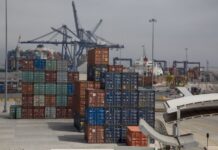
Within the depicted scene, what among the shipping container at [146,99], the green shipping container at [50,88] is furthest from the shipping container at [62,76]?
the shipping container at [146,99]

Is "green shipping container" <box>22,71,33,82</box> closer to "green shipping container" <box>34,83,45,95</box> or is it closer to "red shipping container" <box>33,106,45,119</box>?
"green shipping container" <box>34,83,45,95</box>

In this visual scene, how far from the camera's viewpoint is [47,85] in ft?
206

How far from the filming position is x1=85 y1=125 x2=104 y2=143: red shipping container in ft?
137

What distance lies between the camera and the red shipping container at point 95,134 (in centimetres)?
4181

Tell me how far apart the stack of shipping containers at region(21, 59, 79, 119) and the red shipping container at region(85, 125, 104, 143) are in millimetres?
20550

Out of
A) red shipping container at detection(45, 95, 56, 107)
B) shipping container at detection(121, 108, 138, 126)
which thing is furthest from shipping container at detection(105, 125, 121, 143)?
red shipping container at detection(45, 95, 56, 107)

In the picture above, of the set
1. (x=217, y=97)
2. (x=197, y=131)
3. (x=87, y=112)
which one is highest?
(x=217, y=97)

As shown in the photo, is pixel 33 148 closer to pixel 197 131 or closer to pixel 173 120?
pixel 173 120

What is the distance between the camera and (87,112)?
4238 cm

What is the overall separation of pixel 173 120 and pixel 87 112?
66.1 feet

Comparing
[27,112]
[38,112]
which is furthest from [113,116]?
[27,112]

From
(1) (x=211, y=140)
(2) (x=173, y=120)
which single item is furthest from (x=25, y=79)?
(2) (x=173, y=120)

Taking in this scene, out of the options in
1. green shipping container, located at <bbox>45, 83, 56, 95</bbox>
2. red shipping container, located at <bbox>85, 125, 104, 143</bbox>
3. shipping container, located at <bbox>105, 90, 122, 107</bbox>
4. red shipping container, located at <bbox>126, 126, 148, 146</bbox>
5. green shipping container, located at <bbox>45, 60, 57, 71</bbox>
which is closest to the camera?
red shipping container, located at <bbox>126, 126, 148, 146</bbox>

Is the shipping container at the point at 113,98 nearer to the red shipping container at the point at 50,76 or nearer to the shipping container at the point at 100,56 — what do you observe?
the shipping container at the point at 100,56
